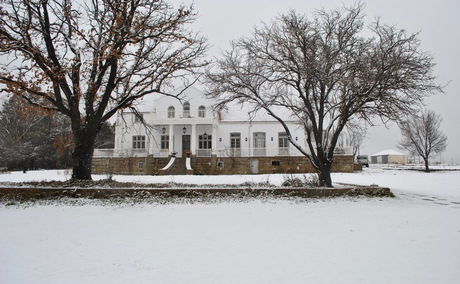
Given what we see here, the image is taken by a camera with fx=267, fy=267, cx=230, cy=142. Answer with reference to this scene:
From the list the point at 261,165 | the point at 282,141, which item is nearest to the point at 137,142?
the point at 261,165

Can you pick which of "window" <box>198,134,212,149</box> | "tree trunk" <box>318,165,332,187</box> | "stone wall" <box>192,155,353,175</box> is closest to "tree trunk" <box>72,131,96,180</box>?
"tree trunk" <box>318,165,332,187</box>

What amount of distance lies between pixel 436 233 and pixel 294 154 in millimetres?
18721

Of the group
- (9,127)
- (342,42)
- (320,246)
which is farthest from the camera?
(9,127)

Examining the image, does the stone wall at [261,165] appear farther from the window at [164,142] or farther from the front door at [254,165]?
the window at [164,142]

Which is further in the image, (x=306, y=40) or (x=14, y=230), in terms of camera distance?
(x=306, y=40)

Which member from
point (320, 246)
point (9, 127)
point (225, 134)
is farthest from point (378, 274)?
point (9, 127)

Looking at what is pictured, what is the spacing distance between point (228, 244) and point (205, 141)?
2292cm

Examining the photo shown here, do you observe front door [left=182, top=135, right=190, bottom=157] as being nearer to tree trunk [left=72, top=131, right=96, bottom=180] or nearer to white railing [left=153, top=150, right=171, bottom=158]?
white railing [left=153, top=150, right=171, bottom=158]

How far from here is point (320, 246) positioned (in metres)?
4.39

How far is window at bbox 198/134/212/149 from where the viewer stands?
2709 cm

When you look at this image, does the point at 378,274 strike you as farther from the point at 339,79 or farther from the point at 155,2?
the point at 155,2

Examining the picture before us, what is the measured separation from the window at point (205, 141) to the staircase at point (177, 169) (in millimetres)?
4119

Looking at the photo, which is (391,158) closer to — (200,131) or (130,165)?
(200,131)

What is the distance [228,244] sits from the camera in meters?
4.50
